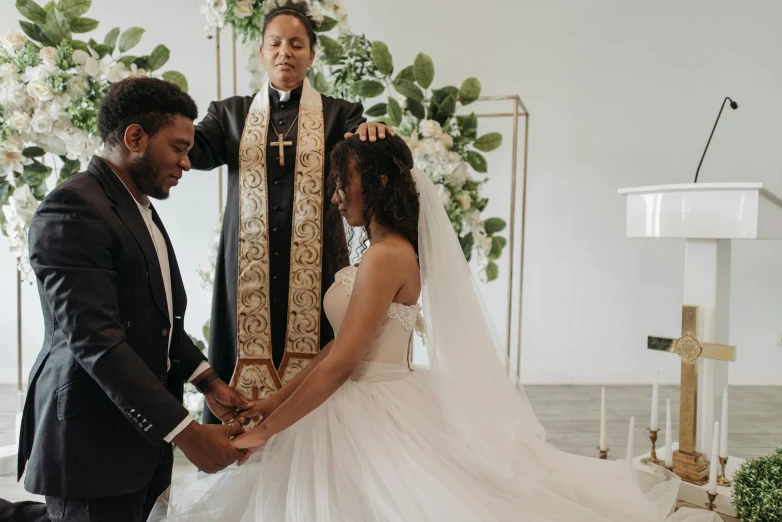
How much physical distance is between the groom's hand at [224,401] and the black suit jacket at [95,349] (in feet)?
1.33

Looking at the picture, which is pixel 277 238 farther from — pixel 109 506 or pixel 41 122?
pixel 41 122

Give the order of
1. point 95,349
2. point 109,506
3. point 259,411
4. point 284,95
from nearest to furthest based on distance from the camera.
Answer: point 95,349
point 109,506
point 259,411
point 284,95

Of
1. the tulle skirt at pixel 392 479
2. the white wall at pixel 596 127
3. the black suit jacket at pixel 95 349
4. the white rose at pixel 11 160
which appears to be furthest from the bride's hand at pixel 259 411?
the white wall at pixel 596 127

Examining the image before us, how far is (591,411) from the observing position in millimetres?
4535

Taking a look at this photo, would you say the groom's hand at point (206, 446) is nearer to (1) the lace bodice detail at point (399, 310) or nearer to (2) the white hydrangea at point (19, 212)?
(1) the lace bodice detail at point (399, 310)

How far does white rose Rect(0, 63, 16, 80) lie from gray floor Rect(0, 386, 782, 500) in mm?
1920

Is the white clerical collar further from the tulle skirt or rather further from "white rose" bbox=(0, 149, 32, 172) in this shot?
"white rose" bbox=(0, 149, 32, 172)

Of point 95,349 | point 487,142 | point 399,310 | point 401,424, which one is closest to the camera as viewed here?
point 95,349

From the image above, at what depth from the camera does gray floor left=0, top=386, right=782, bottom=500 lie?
3.80 meters

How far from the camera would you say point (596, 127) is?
17.1 ft

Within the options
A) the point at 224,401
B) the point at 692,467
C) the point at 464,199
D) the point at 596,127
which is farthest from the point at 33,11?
the point at 596,127

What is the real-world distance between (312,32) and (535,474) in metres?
1.73

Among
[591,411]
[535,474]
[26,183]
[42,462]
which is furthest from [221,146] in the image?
[591,411]

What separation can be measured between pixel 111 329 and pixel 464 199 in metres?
1.78
